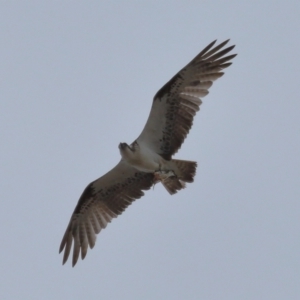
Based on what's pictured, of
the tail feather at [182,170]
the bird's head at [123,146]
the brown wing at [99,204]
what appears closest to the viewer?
the bird's head at [123,146]

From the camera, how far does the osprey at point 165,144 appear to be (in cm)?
1526

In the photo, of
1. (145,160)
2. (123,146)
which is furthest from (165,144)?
(123,146)

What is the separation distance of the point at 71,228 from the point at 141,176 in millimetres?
1793

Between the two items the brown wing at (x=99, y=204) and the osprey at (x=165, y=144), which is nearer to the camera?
the osprey at (x=165, y=144)

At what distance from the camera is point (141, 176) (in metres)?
16.0

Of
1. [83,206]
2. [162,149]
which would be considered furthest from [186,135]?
[83,206]

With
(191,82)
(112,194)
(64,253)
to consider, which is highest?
(191,82)

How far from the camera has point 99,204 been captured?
16406mm

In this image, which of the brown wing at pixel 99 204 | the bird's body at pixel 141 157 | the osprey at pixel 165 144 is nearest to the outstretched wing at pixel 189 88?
the osprey at pixel 165 144

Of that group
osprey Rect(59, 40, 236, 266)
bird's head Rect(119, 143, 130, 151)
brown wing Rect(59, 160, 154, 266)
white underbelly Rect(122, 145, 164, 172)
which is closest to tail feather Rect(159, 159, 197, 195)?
osprey Rect(59, 40, 236, 266)

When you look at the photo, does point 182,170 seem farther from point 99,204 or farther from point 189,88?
point 99,204

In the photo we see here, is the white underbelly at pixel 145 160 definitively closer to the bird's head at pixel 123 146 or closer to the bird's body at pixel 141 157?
the bird's body at pixel 141 157

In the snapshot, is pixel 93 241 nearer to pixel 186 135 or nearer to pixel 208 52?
pixel 186 135

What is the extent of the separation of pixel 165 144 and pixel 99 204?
195 centimetres
